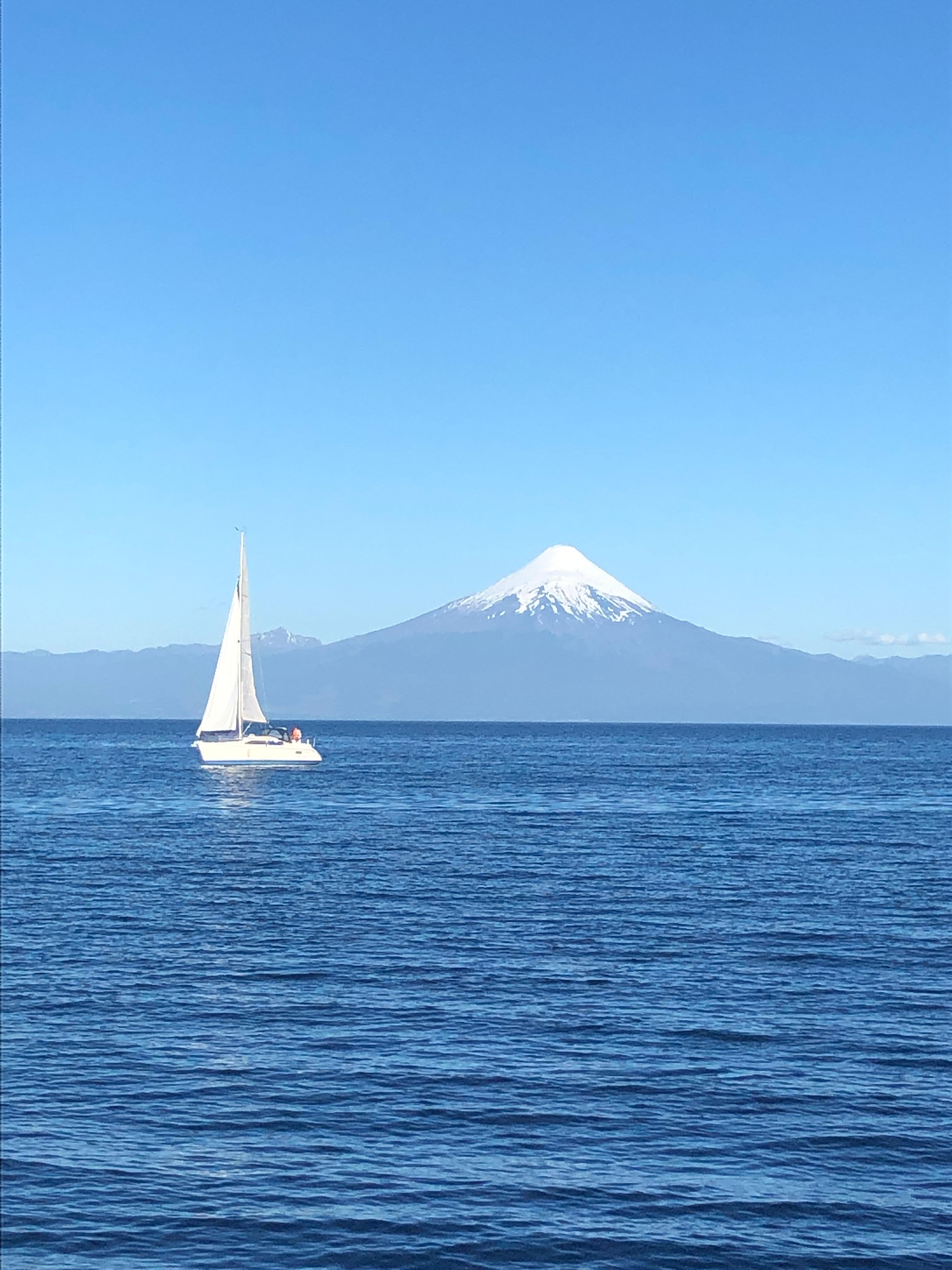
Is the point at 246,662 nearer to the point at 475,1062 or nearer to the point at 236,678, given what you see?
the point at 236,678

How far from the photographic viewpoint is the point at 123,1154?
62.7 ft

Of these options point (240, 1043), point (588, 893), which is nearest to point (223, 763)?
point (588, 893)

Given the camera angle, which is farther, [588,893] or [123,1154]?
[588,893]

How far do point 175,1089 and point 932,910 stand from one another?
2718 centimetres

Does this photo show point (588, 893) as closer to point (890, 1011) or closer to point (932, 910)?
point (932, 910)

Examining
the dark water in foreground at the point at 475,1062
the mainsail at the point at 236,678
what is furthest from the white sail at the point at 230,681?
the dark water in foreground at the point at 475,1062

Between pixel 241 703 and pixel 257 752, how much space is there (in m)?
5.45

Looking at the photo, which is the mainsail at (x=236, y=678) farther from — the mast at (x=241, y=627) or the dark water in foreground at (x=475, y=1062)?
the dark water in foreground at (x=475, y=1062)

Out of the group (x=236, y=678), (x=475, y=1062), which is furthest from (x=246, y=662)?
(x=475, y=1062)

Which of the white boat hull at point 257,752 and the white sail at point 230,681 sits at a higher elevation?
the white sail at point 230,681

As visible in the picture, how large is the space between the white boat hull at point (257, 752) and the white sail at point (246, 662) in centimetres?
255

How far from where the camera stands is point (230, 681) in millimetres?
115750

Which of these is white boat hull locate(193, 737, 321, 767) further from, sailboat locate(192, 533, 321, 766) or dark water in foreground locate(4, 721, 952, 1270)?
dark water in foreground locate(4, 721, 952, 1270)

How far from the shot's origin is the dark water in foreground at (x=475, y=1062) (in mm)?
17219
